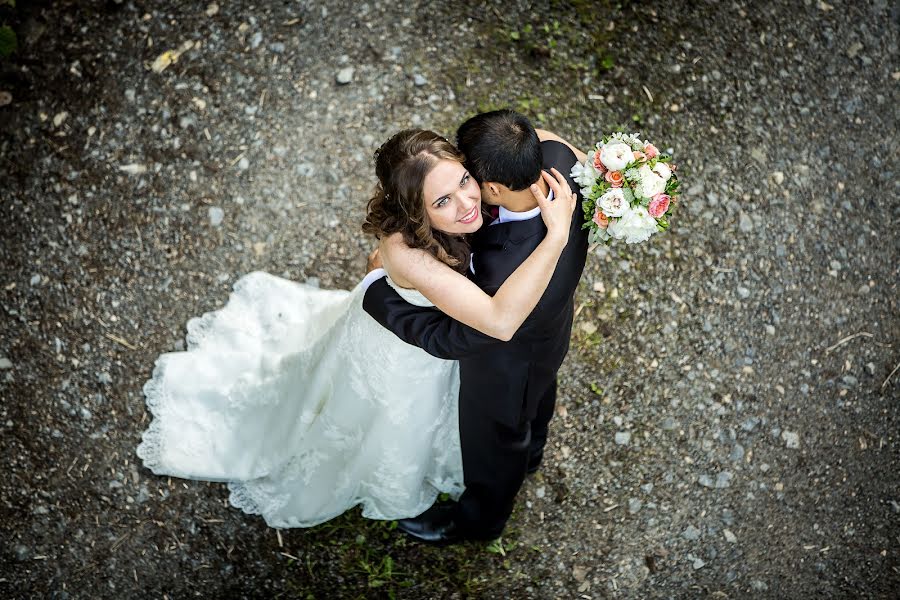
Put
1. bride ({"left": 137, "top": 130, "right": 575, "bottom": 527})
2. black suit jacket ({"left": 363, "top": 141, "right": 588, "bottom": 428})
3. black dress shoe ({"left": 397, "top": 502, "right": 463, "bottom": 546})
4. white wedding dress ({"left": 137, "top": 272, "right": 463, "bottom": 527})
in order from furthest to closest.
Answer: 1. black dress shoe ({"left": 397, "top": 502, "right": 463, "bottom": 546})
2. white wedding dress ({"left": 137, "top": 272, "right": 463, "bottom": 527})
3. black suit jacket ({"left": 363, "top": 141, "right": 588, "bottom": 428})
4. bride ({"left": 137, "top": 130, "right": 575, "bottom": 527})

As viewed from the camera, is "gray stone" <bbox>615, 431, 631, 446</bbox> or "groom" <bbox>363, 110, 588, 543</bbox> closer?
"groom" <bbox>363, 110, 588, 543</bbox>

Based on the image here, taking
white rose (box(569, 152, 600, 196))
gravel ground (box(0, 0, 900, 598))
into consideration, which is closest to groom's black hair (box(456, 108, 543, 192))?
white rose (box(569, 152, 600, 196))

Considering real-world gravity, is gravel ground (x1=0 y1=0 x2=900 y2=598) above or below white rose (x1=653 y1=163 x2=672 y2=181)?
below

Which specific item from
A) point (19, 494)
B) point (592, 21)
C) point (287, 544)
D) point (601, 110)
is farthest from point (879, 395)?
point (19, 494)

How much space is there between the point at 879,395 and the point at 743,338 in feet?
3.01

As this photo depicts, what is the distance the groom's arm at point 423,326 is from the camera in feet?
A: 9.77

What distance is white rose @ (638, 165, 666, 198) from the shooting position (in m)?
2.76

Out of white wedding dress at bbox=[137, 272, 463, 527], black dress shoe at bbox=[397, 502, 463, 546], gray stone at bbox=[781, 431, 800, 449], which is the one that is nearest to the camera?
white wedding dress at bbox=[137, 272, 463, 527]

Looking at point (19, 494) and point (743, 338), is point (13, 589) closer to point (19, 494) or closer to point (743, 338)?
point (19, 494)

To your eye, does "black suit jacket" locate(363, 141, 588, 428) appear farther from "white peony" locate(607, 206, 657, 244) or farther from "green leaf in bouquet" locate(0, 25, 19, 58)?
"green leaf in bouquet" locate(0, 25, 19, 58)

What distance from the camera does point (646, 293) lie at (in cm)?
493

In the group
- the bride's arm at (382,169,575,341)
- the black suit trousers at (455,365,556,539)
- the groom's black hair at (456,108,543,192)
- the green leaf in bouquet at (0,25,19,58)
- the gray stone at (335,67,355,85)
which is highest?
the groom's black hair at (456,108,543,192)

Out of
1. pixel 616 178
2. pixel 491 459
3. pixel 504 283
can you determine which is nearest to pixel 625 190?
pixel 616 178

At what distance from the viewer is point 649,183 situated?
276 cm
